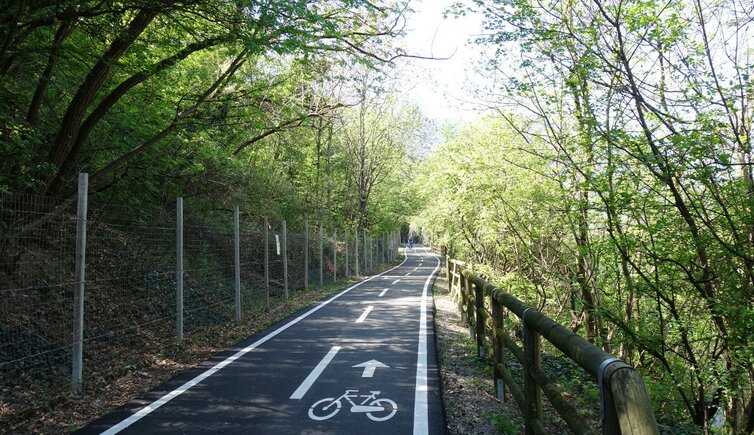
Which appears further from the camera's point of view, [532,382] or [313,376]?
[313,376]

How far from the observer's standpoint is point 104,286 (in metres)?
7.84

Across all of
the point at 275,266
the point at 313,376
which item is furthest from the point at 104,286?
the point at 275,266

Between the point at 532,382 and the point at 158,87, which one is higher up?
the point at 158,87

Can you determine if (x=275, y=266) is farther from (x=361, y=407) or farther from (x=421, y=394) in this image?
(x=361, y=407)

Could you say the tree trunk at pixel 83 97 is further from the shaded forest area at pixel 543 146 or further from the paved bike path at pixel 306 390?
the paved bike path at pixel 306 390

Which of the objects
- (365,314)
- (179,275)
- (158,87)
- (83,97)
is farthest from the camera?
(365,314)

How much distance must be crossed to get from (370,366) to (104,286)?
4.44 metres

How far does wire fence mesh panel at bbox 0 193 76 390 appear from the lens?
227 inches

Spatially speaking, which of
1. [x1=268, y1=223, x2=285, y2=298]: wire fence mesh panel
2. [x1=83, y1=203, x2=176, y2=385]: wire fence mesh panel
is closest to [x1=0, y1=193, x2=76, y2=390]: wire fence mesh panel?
[x1=83, y1=203, x2=176, y2=385]: wire fence mesh panel

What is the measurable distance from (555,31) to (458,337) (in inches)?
234

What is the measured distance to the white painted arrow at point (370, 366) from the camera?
688 cm

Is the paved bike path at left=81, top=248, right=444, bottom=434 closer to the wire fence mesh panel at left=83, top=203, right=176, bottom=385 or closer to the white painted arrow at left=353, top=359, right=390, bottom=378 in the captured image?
the white painted arrow at left=353, top=359, right=390, bottom=378

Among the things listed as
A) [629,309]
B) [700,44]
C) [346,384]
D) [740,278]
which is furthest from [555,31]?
[346,384]

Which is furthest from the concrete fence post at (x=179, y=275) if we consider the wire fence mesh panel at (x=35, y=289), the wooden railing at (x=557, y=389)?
the wooden railing at (x=557, y=389)
